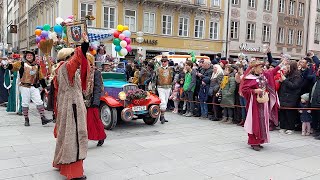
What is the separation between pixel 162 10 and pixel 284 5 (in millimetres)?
15081

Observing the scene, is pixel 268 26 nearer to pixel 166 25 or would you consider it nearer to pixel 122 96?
pixel 166 25

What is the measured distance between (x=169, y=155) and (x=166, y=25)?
25.3m

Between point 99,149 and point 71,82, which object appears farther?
point 99,149

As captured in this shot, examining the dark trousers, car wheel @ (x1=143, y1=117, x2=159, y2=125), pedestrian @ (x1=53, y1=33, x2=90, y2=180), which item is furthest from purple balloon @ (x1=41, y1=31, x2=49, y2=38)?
the dark trousers

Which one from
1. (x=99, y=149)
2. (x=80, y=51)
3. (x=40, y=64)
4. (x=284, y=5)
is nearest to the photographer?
(x=80, y=51)

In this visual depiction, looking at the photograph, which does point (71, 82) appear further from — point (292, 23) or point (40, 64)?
point (292, 23)

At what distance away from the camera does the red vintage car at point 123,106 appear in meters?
8.53

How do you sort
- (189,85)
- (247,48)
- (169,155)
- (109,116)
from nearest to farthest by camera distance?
(169,155) < (109,116) < (189,85) < (247,48)

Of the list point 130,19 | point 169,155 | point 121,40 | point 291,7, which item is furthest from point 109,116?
point 291,7

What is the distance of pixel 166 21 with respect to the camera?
101 feet

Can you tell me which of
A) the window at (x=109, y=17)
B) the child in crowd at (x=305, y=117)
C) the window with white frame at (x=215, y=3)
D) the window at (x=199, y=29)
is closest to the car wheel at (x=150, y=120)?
the child in crowd at (x=305, y=117)

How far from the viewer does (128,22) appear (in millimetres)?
28812

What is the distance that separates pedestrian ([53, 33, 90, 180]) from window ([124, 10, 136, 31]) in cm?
2440

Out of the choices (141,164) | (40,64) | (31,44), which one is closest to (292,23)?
(31,44)
